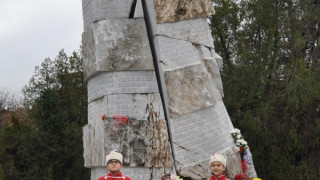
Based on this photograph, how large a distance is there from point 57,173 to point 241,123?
583cm

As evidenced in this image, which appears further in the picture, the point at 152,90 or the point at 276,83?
the point at 276,83

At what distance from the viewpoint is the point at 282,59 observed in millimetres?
11797

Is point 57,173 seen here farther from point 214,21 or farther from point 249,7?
point 249,7

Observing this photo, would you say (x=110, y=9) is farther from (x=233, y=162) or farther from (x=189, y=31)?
(x=233, y=162)

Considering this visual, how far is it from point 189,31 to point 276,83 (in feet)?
19.7

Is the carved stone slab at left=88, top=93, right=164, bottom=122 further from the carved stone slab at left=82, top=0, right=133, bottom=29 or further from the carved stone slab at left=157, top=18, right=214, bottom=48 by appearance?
the carved stone slab at left=82, top=0, right=133, bottom=29

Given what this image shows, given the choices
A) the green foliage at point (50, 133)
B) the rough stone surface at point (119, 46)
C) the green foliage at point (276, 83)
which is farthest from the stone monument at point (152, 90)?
the green foliage at point (50, 133)

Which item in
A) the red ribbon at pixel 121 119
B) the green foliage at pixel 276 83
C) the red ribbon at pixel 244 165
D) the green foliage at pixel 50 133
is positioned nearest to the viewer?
the red ribbon at pixel 121 119

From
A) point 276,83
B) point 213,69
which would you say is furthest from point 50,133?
point 213,69

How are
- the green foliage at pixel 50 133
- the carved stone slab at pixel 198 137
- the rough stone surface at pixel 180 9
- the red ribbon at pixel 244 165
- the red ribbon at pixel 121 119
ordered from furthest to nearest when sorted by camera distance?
the green foliage at pixel 50 133, the red ribbon at pixel 244 165, the rough stone surface at pixel 180 9, the carved stone slab at pixel 198 137, the red ribbon at pixel 121 119

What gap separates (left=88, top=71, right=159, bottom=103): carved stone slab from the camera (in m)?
5.79

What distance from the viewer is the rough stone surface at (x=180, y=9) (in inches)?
239

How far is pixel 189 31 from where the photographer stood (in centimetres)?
626

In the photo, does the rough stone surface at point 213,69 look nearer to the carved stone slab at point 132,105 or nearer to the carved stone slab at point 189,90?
the carved stone slab at point 189,90
